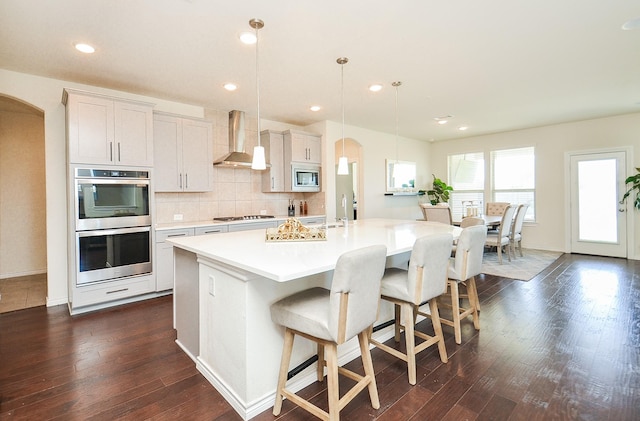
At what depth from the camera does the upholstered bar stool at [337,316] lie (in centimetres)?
148

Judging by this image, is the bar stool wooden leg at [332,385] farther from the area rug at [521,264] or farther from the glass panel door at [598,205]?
the glass panel door at [598,205]

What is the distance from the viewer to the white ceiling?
2.29 metres

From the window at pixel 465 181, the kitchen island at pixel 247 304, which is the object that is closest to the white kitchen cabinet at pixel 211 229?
the kitchen island at pixel 247 304

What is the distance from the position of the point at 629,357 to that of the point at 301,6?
352 centimetres

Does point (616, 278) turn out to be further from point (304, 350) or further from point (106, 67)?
point (106, 67)

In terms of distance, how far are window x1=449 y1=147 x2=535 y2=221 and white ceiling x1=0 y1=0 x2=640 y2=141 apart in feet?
7.24

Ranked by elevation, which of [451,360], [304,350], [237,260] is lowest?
[451,360]

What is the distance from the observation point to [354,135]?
607 centimetres

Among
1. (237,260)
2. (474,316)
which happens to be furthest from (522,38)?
(237,260)

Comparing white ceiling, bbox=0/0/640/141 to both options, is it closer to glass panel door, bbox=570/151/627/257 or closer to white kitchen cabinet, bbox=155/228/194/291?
glass panel door, bbox=570/151/627/257

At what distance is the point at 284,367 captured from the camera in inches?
67.5

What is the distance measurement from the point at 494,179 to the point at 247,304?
7146 millimetres

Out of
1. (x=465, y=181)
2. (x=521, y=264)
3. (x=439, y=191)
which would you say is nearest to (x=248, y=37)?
(x=521, y=264)

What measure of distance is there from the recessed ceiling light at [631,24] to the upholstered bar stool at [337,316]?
2.92m
